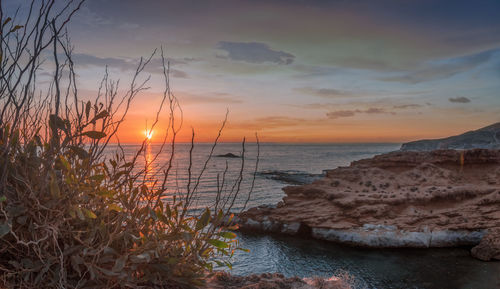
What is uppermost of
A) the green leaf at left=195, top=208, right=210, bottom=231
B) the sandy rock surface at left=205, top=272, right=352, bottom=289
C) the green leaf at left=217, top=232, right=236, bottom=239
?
the green leaf at left=195, top=208, right=210, bottom=231

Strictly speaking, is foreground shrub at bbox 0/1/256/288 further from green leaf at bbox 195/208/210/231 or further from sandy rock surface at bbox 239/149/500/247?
sandy rock surface at bbox 239/149/500/247

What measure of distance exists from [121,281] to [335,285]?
8.98ft

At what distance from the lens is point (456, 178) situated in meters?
20.8

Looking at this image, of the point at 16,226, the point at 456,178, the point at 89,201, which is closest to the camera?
the point at 16,226

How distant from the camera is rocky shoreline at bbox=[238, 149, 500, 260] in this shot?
48.0ft

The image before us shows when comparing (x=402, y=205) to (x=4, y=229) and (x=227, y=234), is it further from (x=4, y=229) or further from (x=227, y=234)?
(x=4, y=229)

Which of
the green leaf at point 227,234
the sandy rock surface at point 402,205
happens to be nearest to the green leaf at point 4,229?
the green leaf at point 227,234

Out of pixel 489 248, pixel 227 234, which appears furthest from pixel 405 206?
pixel 227 234

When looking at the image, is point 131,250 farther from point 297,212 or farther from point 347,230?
point 297,212

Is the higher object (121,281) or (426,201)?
(121,281)

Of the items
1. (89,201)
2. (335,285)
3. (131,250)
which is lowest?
(335,285)

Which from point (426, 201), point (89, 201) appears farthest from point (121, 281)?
point (426, 201)

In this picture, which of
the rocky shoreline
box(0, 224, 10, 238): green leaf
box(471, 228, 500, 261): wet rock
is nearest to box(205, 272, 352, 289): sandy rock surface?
box(0, 224, 10, 238): green leaf

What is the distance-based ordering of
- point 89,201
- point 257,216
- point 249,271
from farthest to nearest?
point 257,216
point 249,271
point 89,201
